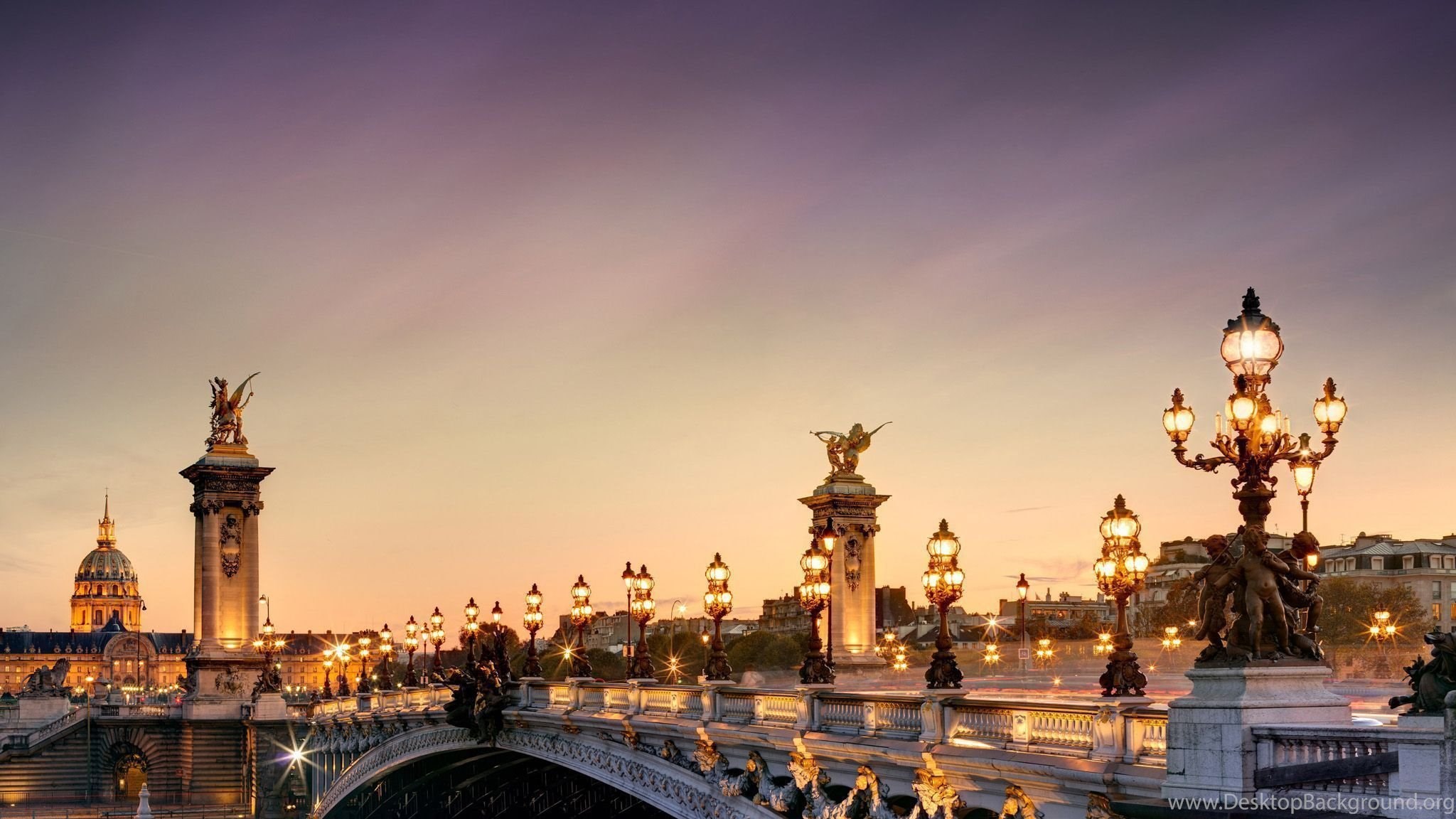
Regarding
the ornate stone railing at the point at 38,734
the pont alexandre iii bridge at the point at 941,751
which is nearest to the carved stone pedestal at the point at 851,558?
the pont alexandre iii bridge at the point at 941,751

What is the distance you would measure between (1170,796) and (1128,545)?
616 centimetres

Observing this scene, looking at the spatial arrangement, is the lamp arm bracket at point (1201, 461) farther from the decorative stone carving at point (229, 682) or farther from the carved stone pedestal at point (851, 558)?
the decorative stone carving at point (229, 682)

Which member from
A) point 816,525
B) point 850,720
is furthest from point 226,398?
point 850,720

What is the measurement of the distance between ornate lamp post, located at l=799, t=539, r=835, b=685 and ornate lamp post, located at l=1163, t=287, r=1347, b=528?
44.9 feet

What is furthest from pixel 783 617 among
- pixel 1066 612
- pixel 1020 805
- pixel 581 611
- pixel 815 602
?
pixel 1020 805

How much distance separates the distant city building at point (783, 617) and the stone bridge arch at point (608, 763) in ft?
184

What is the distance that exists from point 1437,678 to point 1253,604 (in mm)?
2420

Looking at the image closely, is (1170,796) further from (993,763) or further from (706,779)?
(706,779)

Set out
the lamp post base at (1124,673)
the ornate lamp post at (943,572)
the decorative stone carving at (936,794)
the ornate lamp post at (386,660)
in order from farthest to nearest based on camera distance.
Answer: the ornate lamp post at (386,660) → the ornate lamp post at (943,572) → the decorative stone carving at (936,794) → the lamp post base at (1124,673)

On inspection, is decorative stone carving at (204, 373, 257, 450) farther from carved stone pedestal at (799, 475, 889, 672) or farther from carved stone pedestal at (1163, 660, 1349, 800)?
carved stone pedestal at (1163, 660, 1349, 800)

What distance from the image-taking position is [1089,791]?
20.5m

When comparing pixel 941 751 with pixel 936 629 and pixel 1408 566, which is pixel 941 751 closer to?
pixel 1408 566

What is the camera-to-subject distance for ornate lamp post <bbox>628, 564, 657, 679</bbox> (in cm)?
4381

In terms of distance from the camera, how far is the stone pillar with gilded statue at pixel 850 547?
6444cm
